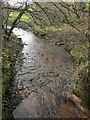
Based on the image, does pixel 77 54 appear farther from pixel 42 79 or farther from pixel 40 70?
pixel 42 79

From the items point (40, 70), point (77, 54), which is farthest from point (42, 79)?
point (77, 54)

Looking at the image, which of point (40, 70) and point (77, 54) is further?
point (77, 54)

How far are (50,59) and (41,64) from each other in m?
1.40

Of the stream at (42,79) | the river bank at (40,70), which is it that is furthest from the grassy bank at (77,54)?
the stream at (42,79)

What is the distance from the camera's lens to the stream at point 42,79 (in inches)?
390

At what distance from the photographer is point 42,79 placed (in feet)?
42.0

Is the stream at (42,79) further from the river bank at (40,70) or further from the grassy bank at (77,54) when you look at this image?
the grassy bank at (77,54)

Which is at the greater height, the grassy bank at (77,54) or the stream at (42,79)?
the grassy bank at (77,54)

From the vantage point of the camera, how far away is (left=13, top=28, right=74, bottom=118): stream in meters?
9.91

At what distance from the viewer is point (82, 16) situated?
44.8 feet

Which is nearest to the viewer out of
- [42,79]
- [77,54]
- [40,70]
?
[42,79]

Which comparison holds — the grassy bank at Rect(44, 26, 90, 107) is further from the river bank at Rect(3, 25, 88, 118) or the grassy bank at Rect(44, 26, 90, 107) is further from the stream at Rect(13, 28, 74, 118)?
the stream at Rect(13, 28, 74, 118)

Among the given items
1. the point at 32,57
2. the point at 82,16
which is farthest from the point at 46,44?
the point at 82,16

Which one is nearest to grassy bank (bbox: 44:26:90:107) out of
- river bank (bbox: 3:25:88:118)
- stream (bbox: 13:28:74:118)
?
river bank (bbox: 3:25:88:118)
